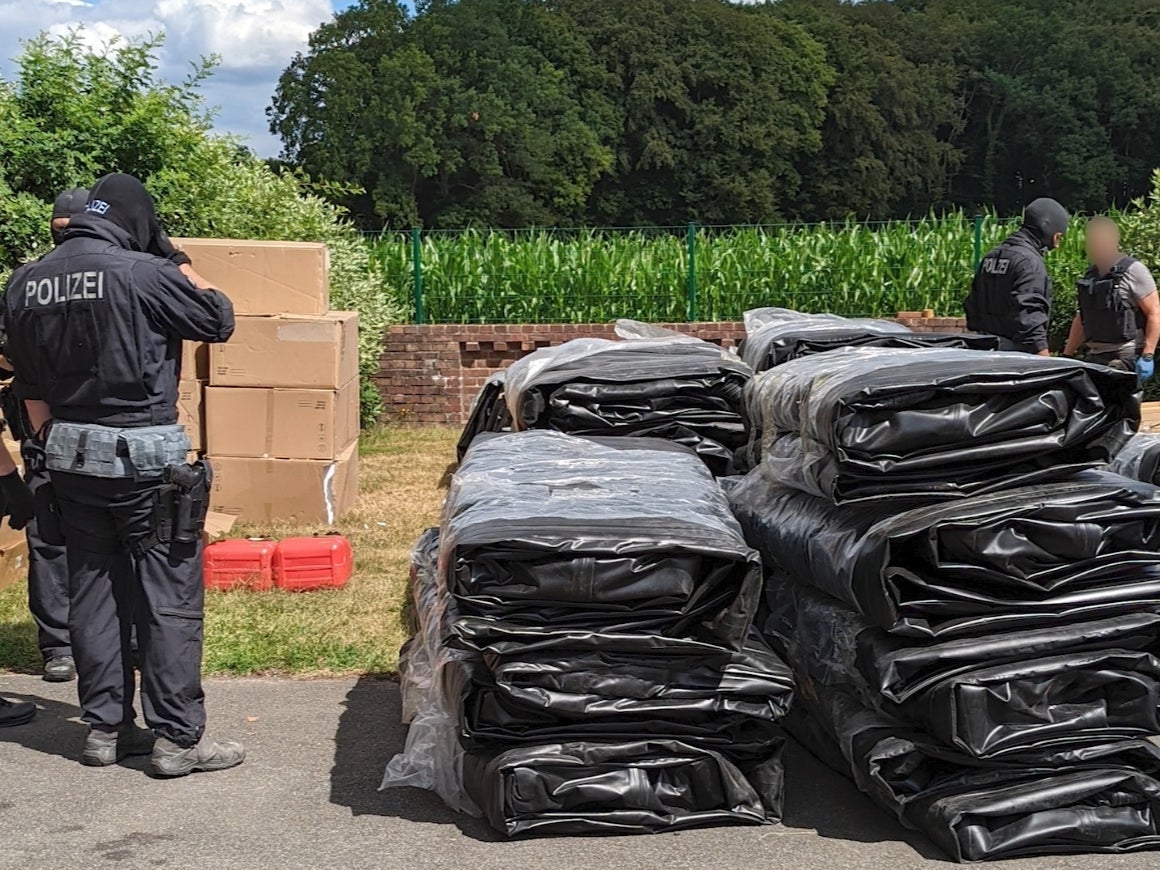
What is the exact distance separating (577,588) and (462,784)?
84 cm

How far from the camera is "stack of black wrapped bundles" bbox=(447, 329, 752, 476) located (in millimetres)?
5922

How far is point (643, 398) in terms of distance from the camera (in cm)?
597

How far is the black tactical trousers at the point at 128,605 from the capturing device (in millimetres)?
4719

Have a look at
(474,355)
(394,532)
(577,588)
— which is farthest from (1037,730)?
(474,355)

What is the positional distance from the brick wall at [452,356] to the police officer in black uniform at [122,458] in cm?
913

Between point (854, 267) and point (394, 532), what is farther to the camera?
point (854, 267)

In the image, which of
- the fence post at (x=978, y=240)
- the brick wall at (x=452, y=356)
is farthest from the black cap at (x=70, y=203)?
the fence post at (x=978, y=240)

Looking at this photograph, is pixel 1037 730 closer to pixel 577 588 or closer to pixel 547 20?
pixel 577 588

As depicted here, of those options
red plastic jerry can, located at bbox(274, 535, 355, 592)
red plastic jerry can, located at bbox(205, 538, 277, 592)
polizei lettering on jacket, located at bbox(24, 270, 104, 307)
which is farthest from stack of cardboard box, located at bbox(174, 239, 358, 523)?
polizei lettering on jacket, located at bbox(24, 270, 104, 307)

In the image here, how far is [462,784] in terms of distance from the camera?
4.41m

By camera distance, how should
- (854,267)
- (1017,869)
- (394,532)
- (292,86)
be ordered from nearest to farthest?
(1017,869) → (394,532) → (854,267) → (292,86)

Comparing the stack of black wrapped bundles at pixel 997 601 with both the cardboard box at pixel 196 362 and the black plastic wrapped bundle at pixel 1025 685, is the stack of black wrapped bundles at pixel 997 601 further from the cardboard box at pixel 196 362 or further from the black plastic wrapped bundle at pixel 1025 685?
the cardboard box at pixel 196 362

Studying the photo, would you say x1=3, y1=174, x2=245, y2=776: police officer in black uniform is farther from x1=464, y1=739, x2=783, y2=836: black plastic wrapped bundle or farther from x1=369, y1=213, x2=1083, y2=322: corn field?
x1=369, y1=213, x2=1083, y2=322: corn field

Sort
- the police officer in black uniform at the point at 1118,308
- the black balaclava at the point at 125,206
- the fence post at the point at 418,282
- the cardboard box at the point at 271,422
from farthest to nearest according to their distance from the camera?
the fence post at the point at 418,282, the cardboard box at the point at 271,422, the police officer in black uniform at the point at 1118,308, the black balaclava at the point at 125,206
